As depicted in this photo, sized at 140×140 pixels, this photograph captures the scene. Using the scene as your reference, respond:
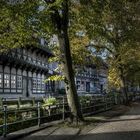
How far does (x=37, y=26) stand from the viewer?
2039 centimetres

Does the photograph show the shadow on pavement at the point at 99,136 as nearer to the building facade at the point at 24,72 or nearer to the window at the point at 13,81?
the building facade at the point at 24,72

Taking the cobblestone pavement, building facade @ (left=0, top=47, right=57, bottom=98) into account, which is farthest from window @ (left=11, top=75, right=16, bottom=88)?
the cobblestone pavement

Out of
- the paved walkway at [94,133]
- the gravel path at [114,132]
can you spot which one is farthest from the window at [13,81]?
the paved walkway at [94,133]

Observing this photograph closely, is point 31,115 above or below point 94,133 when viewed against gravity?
above

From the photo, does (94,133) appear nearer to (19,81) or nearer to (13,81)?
(13,81)

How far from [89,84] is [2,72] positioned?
51.8 m

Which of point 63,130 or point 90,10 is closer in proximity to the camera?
point 63,130

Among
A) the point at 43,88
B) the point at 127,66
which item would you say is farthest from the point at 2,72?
the point at 43,88

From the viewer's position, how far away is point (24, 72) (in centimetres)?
5494

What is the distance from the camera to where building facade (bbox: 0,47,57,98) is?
47694mm

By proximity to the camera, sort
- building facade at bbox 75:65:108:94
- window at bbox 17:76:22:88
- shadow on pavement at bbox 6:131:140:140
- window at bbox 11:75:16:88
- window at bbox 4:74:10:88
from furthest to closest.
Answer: building facade at bbox 75:65:108:94
window at bbox 17:76:22:88
window at bbox 11:75:16:88
window at bbox 4:74:10:88
shadow on pavement at bbox 6:131:140:140

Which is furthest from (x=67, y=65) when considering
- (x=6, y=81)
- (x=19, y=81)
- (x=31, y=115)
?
(x=19, y=81)

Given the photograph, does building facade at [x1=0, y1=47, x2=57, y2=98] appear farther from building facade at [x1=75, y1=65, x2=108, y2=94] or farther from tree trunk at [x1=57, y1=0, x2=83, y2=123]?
tree trunk at [x1=57, y1=0, x2=83, y2=123]

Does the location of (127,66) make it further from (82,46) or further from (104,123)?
(104,123)
